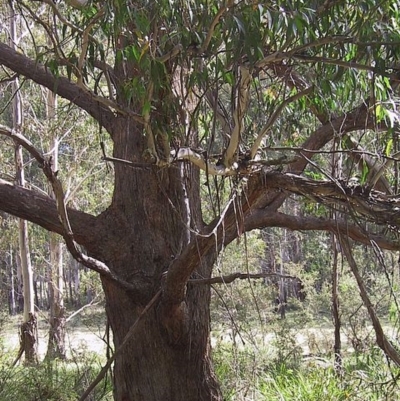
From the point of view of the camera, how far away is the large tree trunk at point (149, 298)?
4.21m

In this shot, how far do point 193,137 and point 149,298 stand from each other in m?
1.09

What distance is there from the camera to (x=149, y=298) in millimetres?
4137

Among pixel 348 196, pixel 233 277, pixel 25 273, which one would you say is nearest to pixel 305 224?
pixel 233 277

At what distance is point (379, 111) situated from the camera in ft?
10.2

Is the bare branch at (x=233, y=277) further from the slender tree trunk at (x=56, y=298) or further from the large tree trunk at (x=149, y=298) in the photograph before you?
the slender tree trunk at (x=56, y=298)

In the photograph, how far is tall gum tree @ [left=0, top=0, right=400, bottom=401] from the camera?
262cm

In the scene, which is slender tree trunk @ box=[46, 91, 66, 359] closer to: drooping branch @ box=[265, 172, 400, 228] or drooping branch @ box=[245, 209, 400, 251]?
drooping branch @ box=[245, 209, 400, 251]

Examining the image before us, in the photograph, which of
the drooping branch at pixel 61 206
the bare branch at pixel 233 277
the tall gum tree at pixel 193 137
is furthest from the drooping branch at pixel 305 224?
the drooping branch at pixel 61 206

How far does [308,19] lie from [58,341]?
32.6 ft

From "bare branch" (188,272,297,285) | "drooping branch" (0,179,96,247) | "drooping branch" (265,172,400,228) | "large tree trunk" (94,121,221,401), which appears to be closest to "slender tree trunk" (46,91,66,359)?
"large tree trunk" (94,121,221,401)

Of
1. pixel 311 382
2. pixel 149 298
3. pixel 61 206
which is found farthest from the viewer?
pixel 311 382

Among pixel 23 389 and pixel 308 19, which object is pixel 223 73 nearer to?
pixel 308 19

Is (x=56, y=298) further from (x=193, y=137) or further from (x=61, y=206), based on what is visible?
(x=61, y=206)

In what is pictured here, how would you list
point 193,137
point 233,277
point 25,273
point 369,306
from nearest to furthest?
point 233,277 → point 369,306 → point 193,137 → point 25,273
